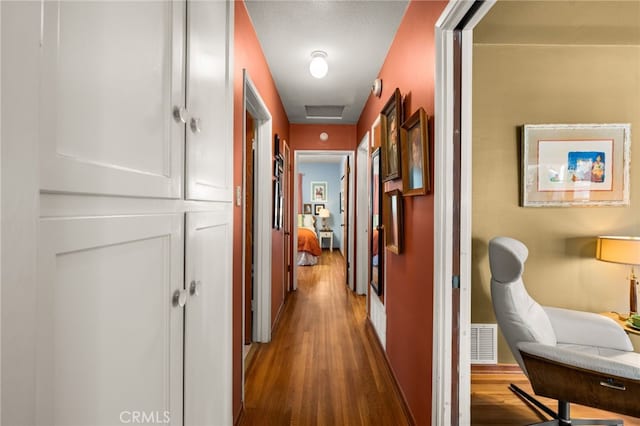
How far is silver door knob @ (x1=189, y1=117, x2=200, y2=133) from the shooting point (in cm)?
102

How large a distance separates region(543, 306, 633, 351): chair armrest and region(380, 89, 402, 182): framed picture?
1429 mm

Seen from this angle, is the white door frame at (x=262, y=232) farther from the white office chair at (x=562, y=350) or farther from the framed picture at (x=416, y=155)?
the white office chair at (x=562, y=350)

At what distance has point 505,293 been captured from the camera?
Answer: 1.89 meters

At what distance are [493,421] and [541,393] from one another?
42 cm

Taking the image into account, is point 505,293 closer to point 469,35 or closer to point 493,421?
point 493,421

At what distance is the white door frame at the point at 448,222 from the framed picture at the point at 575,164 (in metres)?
1.32

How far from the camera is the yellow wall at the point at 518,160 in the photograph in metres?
2.41

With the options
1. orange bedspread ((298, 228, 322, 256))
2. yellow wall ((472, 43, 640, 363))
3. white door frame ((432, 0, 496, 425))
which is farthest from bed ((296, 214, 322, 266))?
white door frame ((432, 0, 496, 425))

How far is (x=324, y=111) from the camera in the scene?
4.06 meters

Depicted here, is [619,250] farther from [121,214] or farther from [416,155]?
[121,214]

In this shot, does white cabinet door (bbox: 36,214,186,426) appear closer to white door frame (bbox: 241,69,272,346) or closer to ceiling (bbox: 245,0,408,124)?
ceiling (bbox: 245,0,408,124)

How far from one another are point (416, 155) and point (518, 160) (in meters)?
1.22

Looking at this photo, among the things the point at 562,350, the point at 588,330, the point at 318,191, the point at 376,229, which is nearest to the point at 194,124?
the point at 562,350

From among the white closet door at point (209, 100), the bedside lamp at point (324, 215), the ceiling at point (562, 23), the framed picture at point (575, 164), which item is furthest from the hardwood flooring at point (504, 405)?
the bedside lamp at point (324, 215)
